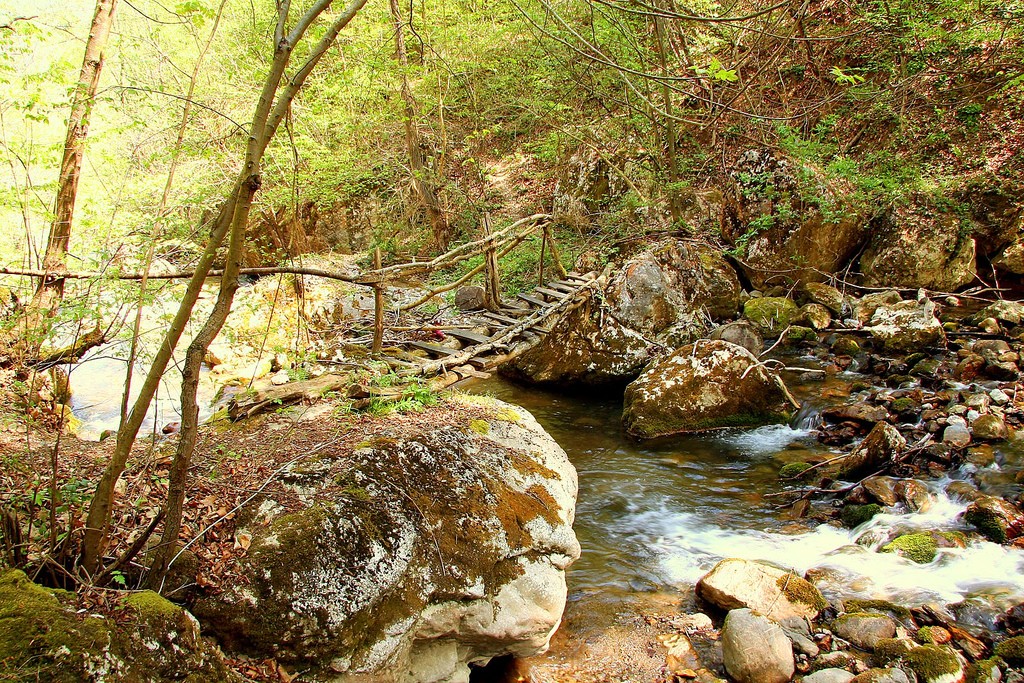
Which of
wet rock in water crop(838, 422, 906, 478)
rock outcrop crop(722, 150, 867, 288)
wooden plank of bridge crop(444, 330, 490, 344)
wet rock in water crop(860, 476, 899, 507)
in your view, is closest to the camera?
wet rock in water crop(860, 476, 899, 507)

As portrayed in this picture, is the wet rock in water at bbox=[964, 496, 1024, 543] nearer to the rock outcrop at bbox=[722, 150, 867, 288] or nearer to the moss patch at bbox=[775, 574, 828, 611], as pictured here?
the moss patch at bbox=[775, 574, 828, 611]

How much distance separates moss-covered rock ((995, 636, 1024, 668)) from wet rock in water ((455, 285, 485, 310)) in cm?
675

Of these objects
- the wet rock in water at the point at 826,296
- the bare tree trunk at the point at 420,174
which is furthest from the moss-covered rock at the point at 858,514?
the bare tree trunk at the point at 420,174

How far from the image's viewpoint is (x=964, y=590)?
12.6ft

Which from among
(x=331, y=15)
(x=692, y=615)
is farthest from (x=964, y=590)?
(x=331, y=15)

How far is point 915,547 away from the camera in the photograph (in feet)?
13.7

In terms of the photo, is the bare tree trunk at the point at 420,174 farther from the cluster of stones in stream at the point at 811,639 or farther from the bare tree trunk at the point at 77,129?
the cluster of stones in stream at the point at 811,639

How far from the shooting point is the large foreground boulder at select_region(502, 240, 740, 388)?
8.06 metres

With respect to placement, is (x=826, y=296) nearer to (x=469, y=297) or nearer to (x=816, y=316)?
(x=816, y=316)

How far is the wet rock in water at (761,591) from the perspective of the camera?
3.74m

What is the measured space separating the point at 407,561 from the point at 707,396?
15.8 ft

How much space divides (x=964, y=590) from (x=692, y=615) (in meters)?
1.76

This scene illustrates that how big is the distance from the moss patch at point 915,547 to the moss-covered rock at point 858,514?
33 cm

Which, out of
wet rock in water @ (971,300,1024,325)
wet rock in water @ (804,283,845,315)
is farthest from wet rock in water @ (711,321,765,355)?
wet rock in water @ (971,300,1024,325)
